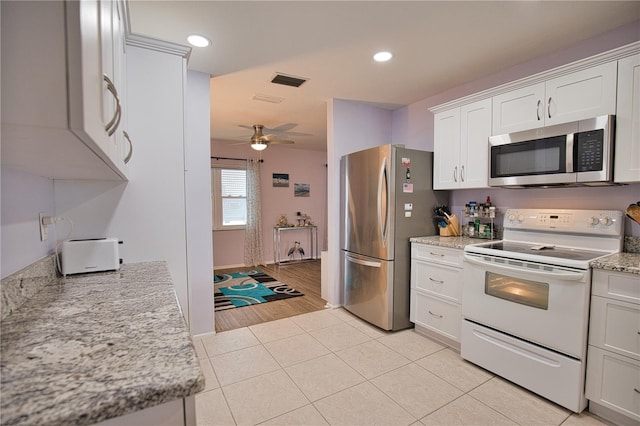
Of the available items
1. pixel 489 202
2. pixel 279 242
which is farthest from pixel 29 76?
pixel 279 242

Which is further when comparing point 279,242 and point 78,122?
point 279,242

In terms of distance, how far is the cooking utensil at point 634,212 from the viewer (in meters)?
1.81

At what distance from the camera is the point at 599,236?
199 cm

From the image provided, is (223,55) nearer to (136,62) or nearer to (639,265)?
(136,62)

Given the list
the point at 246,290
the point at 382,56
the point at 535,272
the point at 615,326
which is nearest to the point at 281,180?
the point at 246,290

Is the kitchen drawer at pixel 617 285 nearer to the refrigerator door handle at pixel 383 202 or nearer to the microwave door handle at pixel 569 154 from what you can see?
the microwave door handle at pixel 569 154

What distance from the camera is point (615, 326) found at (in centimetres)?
158

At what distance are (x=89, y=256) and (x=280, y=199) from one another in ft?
15.2

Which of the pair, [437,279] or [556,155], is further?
[437,279]

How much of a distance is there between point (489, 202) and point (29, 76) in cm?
299

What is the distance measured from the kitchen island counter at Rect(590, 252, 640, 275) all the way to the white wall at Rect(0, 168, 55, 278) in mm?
2720

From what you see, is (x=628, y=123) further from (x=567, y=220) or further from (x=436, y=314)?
(x=436, y=314)

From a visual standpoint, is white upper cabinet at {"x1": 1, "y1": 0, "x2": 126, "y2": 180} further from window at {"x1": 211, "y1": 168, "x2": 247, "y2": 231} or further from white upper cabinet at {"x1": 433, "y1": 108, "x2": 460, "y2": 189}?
window at {"x1": 211, "y1": 168, "x2": 247, "y2": 231}

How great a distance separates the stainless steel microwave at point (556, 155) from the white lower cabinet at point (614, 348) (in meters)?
0.66
